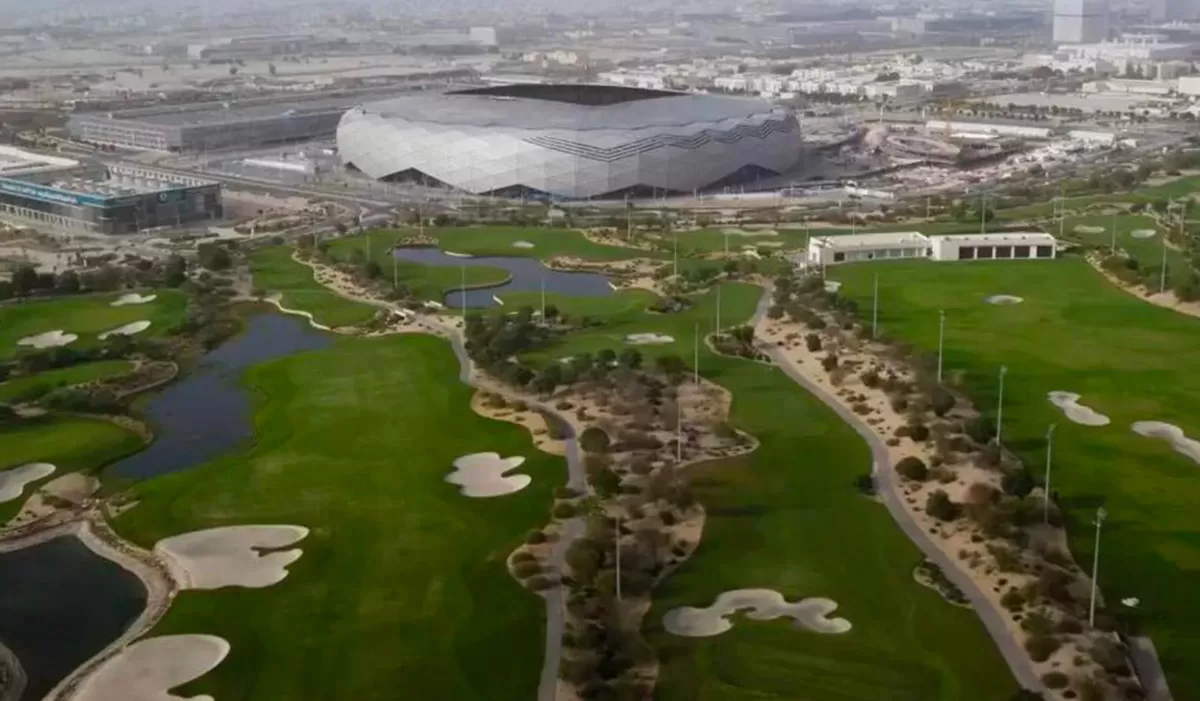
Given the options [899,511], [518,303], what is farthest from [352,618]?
[518,303]

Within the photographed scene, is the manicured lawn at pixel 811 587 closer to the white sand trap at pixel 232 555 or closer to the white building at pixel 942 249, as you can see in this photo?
the white sand trap at pixel 232 555

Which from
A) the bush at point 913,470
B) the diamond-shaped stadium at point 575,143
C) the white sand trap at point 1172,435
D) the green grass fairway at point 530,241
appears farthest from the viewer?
the diamond-shaped stadium at point 575,143

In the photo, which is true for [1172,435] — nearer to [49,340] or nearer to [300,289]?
[300,289]

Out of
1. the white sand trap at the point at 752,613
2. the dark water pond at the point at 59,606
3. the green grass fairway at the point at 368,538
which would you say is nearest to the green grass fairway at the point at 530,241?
the green grass fairway at the point at 368,538

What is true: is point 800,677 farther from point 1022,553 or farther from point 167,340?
point 167,340

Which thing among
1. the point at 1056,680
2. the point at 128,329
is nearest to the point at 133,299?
the point at 128,329

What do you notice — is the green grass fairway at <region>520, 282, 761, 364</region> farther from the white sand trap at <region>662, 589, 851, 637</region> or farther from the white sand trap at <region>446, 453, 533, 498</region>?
the white sand trap at <region>662, 589, 851, 637</region>
